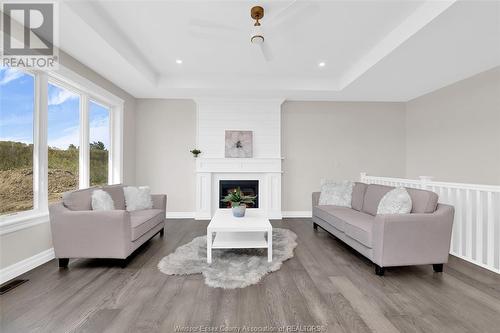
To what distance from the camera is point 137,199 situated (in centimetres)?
371

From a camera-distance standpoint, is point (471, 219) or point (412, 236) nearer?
point (412, 236)

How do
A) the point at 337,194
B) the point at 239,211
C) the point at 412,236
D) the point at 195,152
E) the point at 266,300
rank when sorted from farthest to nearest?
the point at 195,152
the point at 337,194
the point at 239,211
the point at 412,236
the point at 266,300

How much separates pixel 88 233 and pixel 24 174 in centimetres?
106

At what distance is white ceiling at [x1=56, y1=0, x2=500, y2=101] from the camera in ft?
8.28

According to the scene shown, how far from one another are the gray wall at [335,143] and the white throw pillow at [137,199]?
2927mm

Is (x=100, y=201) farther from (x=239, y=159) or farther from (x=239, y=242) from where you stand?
(x=239, y=159)

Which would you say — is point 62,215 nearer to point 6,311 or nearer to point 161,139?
point 6,311

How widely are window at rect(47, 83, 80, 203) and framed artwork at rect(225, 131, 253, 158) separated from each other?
2728mm

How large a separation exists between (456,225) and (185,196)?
4.77 metres

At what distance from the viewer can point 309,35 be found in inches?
123

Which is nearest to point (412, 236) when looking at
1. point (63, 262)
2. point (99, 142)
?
point (63, 262)

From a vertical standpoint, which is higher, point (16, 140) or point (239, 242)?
point (16, 140)

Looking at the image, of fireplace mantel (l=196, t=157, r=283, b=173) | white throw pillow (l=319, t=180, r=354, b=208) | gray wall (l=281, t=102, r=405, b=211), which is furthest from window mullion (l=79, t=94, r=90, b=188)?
white throw pillow (l=319, t=180, r=354, b=208)

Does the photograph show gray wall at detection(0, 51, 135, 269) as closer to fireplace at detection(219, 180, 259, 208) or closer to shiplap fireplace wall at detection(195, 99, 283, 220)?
shiplap fireplace wall at detection(195, 99, 283, 220)
